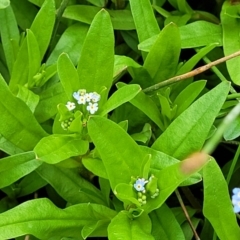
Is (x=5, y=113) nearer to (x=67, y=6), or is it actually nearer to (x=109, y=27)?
(x=109, y=27)

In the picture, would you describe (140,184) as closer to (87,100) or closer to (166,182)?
(166,182)

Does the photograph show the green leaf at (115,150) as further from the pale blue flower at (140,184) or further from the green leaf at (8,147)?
the green leaf at (8,147)

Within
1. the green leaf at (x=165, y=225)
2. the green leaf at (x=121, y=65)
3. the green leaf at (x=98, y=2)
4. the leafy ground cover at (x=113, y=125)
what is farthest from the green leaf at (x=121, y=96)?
the green leaf at (x=98, y=2)

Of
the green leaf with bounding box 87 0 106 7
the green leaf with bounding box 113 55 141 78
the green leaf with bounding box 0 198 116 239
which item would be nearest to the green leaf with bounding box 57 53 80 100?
the green leaf with bounding box 113 55 141 78

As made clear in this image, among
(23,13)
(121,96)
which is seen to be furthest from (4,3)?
(121,96)

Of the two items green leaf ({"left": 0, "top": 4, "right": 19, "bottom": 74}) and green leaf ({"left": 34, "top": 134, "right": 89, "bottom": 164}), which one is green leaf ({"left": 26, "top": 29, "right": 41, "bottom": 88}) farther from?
green leaf ({"left": 34, "top": 134, "right": 89, "bottom": 164})

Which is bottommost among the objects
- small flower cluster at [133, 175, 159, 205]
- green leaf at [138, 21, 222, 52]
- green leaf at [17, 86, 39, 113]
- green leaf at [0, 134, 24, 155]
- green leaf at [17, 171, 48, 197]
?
green leaf at [17, 171, 48, 197]

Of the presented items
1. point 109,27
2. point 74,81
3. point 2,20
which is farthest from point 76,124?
point 2,20
